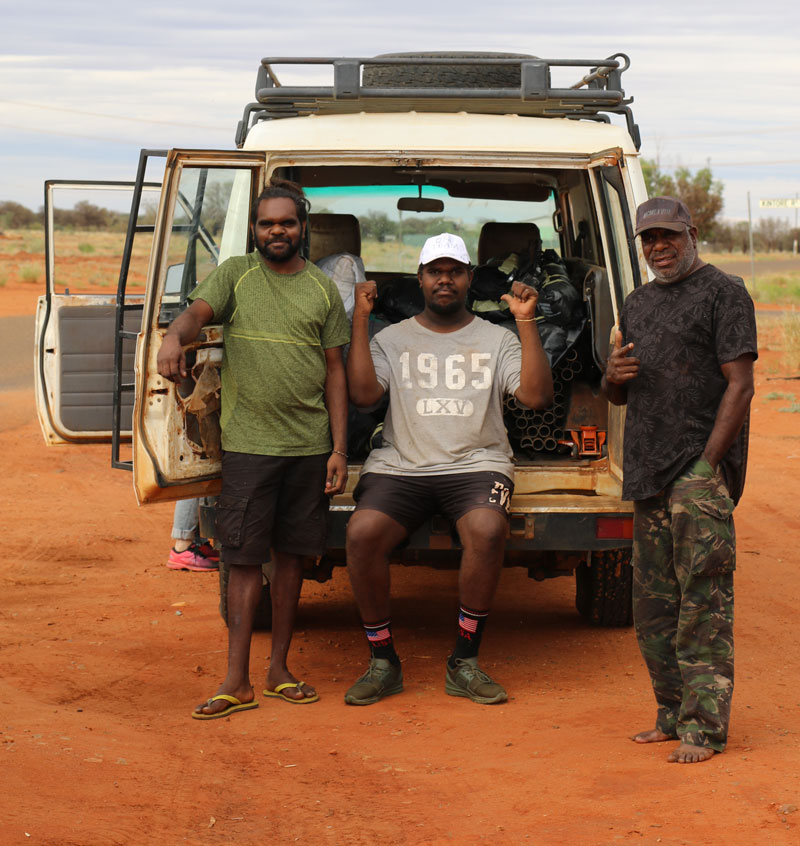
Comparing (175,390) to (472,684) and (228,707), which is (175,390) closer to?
(228,707)

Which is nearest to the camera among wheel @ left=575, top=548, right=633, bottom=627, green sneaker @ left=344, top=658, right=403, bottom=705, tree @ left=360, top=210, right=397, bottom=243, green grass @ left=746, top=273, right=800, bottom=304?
→ green sneaker @ left=344, top=658, right=403, bottom=705

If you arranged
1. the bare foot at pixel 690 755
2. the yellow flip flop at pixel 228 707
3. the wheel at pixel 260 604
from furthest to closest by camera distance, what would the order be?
the wheel at pixel 260 604, the yellow flip flop at pixel 228 707, the bare foot at pixel 690 755

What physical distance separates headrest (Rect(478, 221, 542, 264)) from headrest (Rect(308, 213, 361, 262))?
2.65ft

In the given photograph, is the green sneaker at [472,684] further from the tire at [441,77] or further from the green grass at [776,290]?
the green grass at [776,290]

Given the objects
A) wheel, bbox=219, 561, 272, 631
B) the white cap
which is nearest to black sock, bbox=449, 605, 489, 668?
wheel, bbox=219, 561, 272, 631

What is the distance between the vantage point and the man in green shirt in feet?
14.4

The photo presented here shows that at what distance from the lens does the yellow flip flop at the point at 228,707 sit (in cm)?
432

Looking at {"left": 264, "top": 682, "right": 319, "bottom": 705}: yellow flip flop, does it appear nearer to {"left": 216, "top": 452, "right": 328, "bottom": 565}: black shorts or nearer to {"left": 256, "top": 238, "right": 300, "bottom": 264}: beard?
{"left": 216, "top": 452, "right": 328, "bottom": 565}: black shorts

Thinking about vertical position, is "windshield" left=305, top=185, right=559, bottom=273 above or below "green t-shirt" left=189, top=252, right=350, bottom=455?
above

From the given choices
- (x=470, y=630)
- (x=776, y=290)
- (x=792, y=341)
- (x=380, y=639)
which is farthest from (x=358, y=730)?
(x=776, y=290)

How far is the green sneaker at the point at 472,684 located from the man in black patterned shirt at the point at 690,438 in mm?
851

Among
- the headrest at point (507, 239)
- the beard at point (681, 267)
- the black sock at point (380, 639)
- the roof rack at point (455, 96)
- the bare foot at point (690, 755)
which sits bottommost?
the bare foot at point (690, 755)

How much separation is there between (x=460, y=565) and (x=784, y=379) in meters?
11.4

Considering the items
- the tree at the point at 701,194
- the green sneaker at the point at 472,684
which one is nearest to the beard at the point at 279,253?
the green sneaker at the point at 472,684
